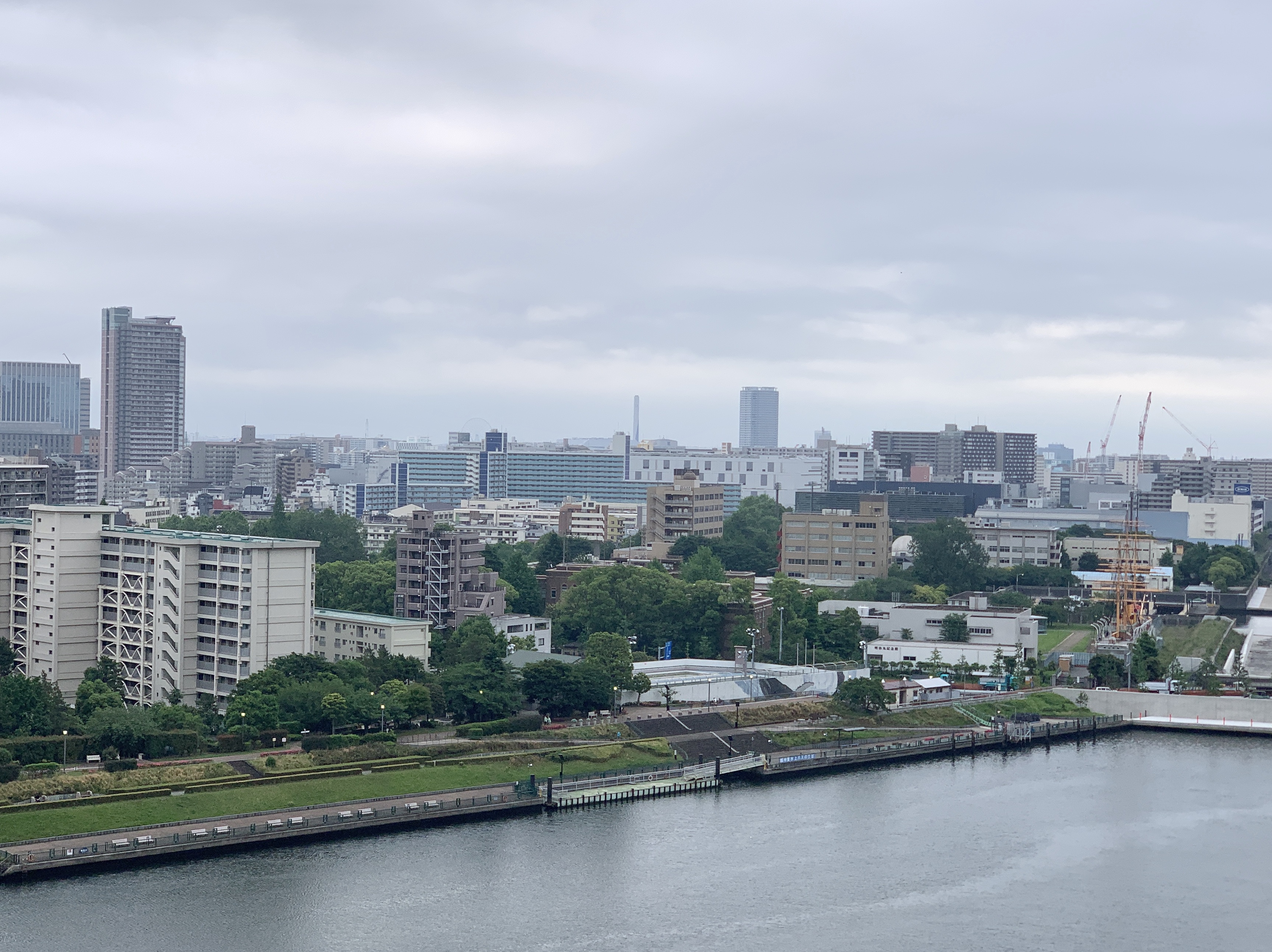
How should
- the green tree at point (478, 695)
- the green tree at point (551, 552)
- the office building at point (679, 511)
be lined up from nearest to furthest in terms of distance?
the green tree at point (478, 695), the green tree at point (551, 552), the office building at point (679, 511)

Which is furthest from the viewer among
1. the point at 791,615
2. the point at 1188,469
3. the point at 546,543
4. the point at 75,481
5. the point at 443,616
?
the point at 1188,469

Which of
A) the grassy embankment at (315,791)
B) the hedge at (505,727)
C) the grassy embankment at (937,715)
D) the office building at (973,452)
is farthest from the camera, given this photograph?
the office building at (973,452)

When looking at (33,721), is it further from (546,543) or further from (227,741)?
(546,543)

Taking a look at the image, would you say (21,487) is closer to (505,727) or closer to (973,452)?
(505,727)

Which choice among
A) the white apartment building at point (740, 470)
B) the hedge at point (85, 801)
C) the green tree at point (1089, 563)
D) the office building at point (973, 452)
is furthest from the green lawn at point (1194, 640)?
the office building at point (973, 452)

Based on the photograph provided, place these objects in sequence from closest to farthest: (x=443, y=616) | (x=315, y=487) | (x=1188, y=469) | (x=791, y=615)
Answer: (x=443, y=616) → (x=791, y=615) → (x=315, y=487) → (x=1188, y=469)

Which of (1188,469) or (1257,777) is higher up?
(1188,469)

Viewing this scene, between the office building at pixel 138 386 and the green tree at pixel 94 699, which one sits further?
the office building at pixel 138 386

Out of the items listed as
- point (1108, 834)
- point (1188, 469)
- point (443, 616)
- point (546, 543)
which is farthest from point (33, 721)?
point (1188, 469)

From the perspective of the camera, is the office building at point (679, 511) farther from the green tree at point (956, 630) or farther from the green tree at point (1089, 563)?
the green tree at point (956, 630)
